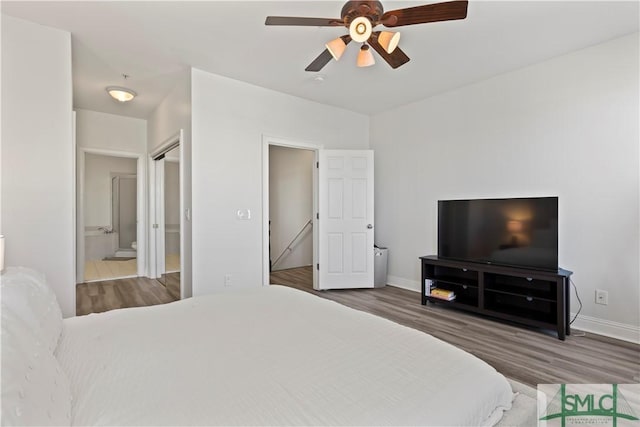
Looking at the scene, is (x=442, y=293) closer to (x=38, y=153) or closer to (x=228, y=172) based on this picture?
(x=228, y=172)

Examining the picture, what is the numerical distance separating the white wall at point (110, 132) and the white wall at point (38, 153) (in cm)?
251

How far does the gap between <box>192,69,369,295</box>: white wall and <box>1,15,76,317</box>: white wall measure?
1.09 metres

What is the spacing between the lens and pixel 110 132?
5.02 m

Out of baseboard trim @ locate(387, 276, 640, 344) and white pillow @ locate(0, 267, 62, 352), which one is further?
baseboard trim @ locate(387, 276, 640, 344)

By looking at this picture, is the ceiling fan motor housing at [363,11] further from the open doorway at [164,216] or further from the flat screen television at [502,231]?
the open doorway at [164,216]

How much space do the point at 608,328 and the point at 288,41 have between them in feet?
12.7

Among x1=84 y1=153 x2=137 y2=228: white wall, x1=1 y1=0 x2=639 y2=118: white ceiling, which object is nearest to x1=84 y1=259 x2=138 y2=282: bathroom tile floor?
x1=84 y1=153 x2=137 y2=228: white wall

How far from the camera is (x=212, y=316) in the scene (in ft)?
5.31

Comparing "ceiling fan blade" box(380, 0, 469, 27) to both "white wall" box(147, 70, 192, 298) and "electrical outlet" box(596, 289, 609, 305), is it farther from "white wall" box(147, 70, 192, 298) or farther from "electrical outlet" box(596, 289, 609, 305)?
"electrical outlet" box(596, 289, 609, 305)

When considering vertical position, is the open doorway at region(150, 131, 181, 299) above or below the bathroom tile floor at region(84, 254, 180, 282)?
above

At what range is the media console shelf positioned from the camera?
2.82 m

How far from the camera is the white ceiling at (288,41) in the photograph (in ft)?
7.92

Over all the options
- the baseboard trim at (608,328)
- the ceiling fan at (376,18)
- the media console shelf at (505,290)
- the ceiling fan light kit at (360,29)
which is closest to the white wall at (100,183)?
the ceiling fan at (376,18)

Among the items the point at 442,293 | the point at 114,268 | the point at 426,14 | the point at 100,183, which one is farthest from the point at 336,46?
the point at 100,183
